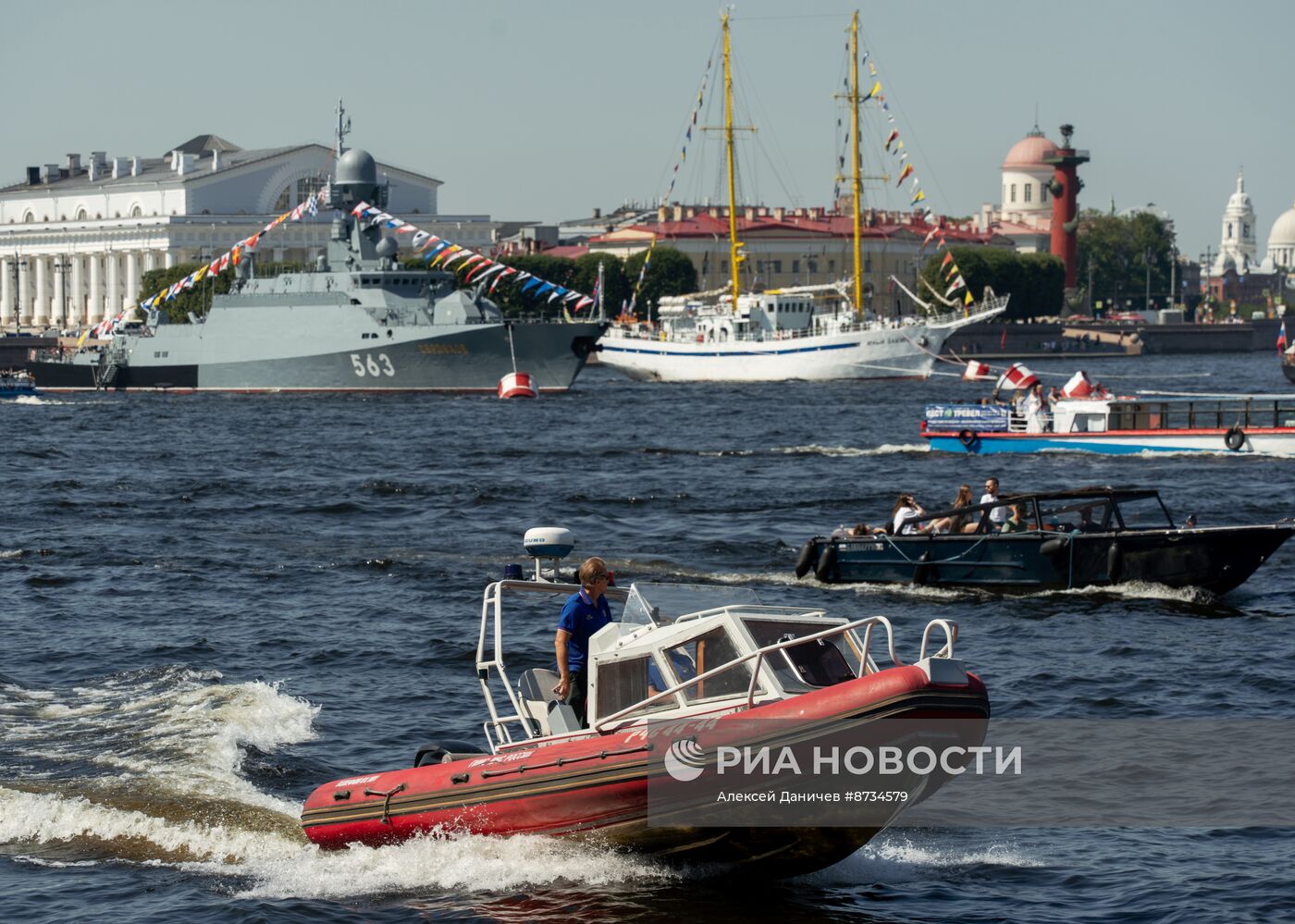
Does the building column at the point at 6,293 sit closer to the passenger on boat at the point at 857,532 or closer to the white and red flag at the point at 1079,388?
the white and red flag at the point at 1079,388

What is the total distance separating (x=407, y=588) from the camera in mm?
29703

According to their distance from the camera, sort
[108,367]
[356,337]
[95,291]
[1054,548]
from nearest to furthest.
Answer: [1054,548] → [356,337] → [108,367] → [95,291]

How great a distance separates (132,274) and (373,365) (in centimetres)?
7802

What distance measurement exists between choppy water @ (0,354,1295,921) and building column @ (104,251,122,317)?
114 meters

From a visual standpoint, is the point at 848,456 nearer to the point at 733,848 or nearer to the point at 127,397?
the point at 733,848

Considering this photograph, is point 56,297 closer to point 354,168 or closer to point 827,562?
point 354,168

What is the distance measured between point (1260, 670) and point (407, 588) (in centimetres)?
1306

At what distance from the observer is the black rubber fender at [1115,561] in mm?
27391

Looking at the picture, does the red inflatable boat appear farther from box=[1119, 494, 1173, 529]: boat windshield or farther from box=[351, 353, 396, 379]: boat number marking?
box=[351, 353, 396, 379]: boat number marking

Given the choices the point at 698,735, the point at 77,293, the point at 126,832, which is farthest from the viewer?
the point at 77,293

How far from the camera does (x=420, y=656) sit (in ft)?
78.6

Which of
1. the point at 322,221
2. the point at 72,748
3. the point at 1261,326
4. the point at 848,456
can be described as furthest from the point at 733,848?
the point at 1261,326

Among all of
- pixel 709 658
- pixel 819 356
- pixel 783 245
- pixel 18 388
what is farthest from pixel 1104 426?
pixel 783 245

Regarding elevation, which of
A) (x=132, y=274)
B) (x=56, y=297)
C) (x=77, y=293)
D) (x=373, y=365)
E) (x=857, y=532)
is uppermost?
(x=132, y=274)
